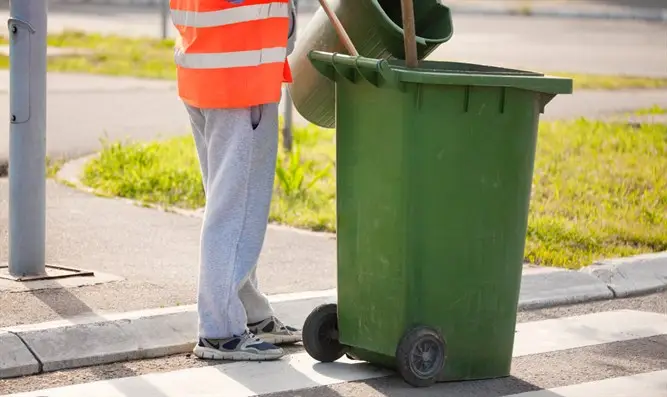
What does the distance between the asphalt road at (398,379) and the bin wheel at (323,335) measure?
43 mm

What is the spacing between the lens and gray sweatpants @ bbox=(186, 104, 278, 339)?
195 inches

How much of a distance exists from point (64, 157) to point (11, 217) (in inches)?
146

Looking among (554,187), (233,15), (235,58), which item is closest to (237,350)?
(235,58)

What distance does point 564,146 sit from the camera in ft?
32.8

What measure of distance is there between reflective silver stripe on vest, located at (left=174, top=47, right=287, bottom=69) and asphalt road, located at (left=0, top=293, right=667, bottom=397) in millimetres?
1076

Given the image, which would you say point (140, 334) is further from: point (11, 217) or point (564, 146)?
point (564, 146)

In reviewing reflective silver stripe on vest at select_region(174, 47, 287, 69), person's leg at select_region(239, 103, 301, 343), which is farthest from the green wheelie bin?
person's leg at select_region(239, 103, 301, 343)

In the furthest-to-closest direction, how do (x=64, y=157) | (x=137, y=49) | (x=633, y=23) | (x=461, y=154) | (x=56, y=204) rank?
(x=633, y=23) < (x=137, y=49) < (x=64, y=157) < (x=56, y=204) < (x=461, y=154)

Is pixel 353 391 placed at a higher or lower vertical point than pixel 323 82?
lower

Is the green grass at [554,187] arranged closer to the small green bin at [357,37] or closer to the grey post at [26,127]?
the small green bin at [357,37]

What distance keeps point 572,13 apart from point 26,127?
24.7 m

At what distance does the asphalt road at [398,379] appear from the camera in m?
4.73

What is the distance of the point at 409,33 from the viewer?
15.5ft

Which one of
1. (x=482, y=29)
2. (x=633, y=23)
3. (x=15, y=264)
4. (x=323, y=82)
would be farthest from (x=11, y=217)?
(x=633, y=23)
